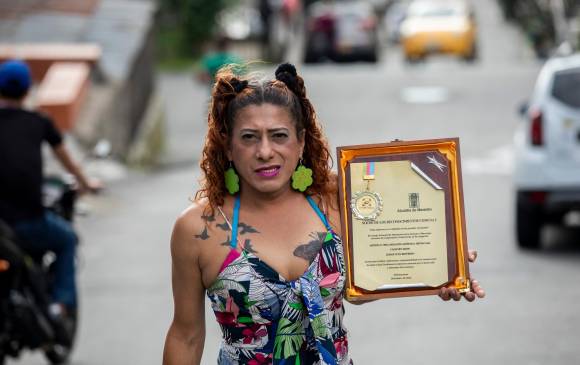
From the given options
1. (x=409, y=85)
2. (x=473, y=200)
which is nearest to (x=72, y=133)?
(x=473, y=200)

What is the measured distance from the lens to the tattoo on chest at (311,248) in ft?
14.5

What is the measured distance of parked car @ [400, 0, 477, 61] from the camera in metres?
44.4

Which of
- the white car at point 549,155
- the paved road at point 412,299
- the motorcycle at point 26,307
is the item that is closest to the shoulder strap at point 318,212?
the motorcycle at point 26,307

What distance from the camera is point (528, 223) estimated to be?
1322cm

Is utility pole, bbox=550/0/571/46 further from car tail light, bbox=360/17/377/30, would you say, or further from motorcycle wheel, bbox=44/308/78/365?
motorcycle wheel, bbox=44/308/78/365

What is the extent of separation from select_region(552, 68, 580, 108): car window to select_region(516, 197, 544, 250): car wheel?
3.04 feet

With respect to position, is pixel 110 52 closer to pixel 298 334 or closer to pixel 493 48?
pixel 298 334

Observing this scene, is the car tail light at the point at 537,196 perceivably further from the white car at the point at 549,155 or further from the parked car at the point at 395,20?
the parked car at the point at 395,20

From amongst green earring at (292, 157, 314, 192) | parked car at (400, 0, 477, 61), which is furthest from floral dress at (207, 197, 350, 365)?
parked car at (400, 0, 477, 61)

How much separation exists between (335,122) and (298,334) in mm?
23709

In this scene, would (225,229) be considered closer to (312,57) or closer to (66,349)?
(66,349)

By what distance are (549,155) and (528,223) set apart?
647 millimetres

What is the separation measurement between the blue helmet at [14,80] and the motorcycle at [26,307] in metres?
0.77

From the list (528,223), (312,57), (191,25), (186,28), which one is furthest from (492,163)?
(312,57)
